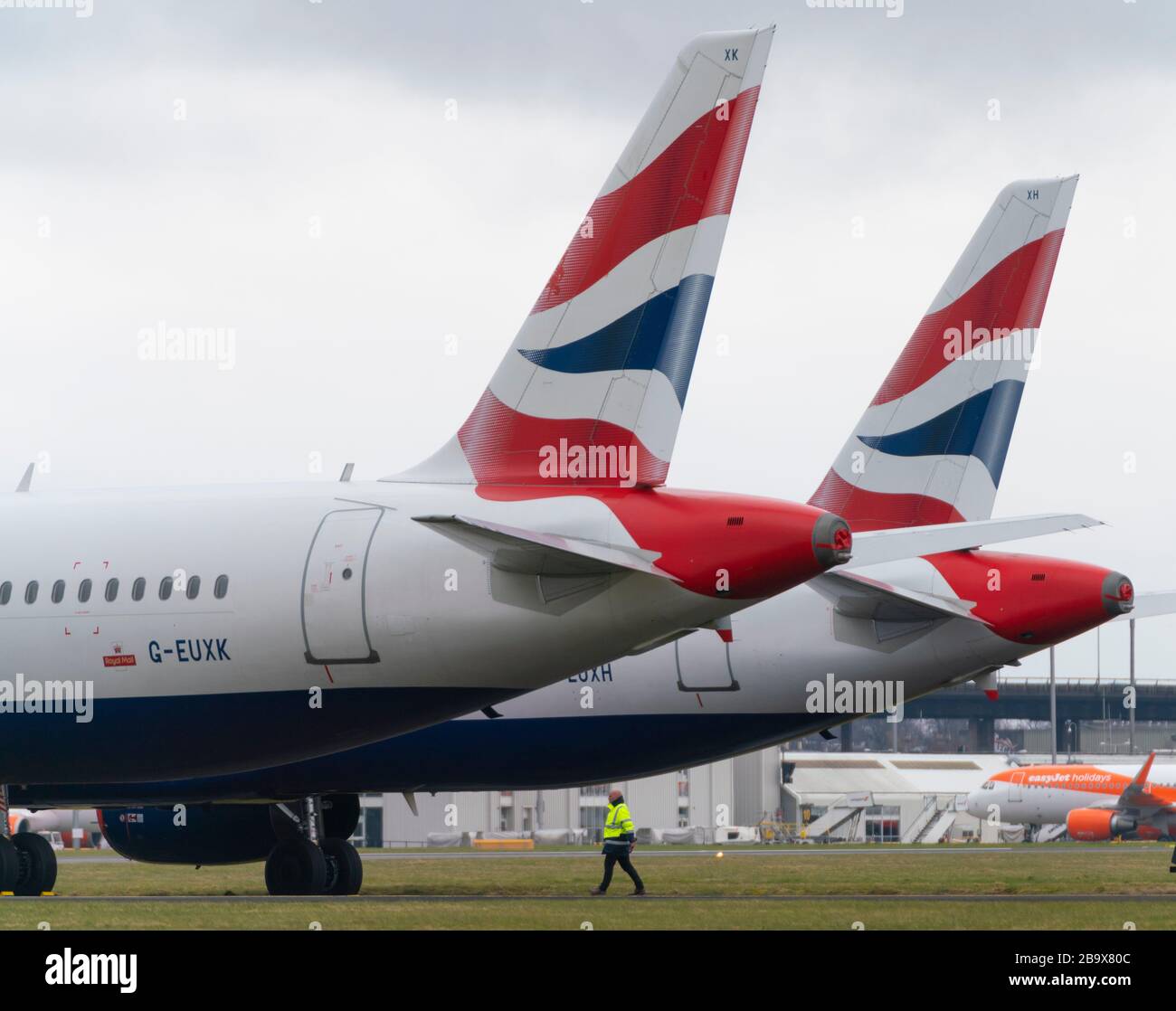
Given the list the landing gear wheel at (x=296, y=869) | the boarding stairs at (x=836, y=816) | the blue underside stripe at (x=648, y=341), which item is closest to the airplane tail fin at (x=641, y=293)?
the blue underside stripe at (x=648, y=341)

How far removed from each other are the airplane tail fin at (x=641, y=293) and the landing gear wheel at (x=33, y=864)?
476 inches

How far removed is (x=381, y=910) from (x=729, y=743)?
5866 millimetres

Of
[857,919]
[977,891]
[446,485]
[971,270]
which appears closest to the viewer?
[446,485]

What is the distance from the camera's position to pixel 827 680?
2369 centimetres

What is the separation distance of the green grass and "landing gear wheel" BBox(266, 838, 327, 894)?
622 millimetres

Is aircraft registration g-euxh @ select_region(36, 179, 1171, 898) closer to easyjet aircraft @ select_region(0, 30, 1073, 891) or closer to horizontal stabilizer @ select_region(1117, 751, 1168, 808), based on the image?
easyjet aircraft @ select_region(0, 30, 1073, 891)

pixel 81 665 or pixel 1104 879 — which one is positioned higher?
pixel 81 665

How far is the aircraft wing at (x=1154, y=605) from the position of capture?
76.7 feet

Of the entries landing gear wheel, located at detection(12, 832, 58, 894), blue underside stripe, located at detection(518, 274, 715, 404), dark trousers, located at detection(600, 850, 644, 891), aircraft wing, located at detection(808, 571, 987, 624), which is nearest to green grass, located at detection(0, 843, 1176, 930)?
dark trousers, located at detection(600, 850, 644, 891)

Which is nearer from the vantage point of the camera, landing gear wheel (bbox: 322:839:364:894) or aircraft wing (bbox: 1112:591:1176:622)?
aircraft wing (bbox: 1112:591:1176:622)

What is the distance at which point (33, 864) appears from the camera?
25.8 m

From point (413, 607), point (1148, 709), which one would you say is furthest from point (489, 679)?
point (1148, 709)

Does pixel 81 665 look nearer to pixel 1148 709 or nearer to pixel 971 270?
pixel 971 270

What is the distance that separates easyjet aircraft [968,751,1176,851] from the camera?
233 ft
